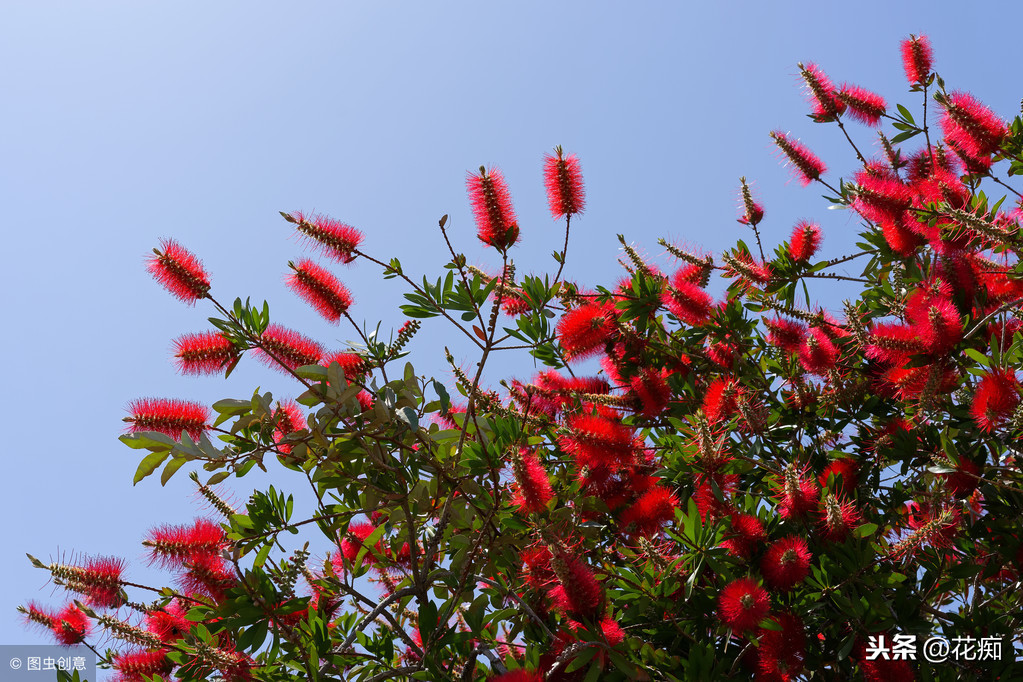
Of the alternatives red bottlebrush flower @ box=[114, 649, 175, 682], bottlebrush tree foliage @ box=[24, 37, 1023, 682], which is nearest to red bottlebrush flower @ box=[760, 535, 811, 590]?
bottlebrush tree foliage @ box=[24, 37, 1023, 682]

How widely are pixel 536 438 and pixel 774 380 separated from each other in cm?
121

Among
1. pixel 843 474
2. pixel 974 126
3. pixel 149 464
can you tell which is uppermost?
pixel 974 126

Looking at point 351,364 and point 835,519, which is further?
point 351,364

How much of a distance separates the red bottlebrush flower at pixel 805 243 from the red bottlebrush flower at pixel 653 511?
151 cm

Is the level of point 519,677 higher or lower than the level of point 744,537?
lower

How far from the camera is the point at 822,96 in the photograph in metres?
3.72

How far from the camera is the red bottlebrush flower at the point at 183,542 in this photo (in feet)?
7.69

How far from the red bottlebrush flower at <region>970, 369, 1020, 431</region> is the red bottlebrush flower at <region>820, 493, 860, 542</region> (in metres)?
0.48

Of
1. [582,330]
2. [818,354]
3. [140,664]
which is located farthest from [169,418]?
[818,354]

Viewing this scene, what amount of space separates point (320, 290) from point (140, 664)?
149cm

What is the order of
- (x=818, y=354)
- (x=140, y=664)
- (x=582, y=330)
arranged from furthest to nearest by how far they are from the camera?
1. (x=582, y=330)
2. (x=818, y=354)
3. (x=140, y=664)

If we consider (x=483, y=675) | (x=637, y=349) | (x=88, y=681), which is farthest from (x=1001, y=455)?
(x=88, y=681)

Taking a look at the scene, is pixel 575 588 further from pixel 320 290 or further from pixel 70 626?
pixel 70 626

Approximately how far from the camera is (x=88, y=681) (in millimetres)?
Answer: 2803
